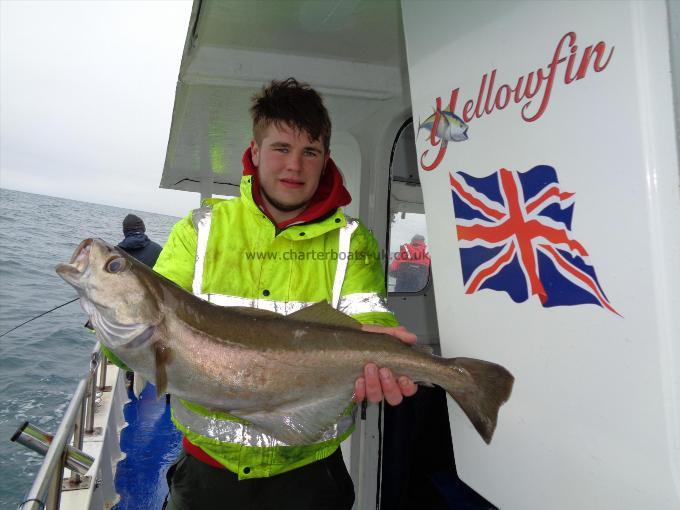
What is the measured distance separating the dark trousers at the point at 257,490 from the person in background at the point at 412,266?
293 cm

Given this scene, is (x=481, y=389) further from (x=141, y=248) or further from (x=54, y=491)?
(x=141, y=248)

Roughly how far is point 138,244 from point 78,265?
6882 millimetres

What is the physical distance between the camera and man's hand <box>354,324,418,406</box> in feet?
6.86

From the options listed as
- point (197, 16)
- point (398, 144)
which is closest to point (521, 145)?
point (197, 16)

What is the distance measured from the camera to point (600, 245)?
144 centimetres

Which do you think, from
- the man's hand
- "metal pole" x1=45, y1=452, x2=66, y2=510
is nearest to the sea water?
"metal pole" x1=45, y1=452, x2=66, y2=510

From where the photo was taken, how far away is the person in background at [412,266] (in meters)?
5.05

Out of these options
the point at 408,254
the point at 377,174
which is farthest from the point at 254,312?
the point at 408,254

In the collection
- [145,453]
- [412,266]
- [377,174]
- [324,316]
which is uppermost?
[377,174]

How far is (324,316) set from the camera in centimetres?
217

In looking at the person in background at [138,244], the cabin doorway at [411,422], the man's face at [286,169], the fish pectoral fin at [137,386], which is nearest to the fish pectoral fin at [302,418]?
the cabin doorway at [411,422]

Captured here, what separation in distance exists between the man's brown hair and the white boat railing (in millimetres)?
1908

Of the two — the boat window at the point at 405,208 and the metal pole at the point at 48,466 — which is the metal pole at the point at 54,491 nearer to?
the metal pole at the point at 48,466

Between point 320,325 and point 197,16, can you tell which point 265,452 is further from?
point 197,16
